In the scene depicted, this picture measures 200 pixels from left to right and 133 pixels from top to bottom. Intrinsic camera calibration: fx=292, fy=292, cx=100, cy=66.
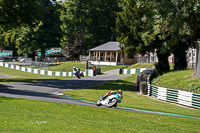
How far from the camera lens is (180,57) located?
35.8m

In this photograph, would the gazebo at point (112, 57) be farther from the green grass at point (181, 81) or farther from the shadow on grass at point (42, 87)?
the green grass at point (181, 81)

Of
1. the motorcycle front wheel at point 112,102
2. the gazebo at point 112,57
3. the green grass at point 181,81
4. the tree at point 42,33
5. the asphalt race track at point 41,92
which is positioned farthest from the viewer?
the tree at point 42,33

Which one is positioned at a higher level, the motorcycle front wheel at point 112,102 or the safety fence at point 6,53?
the safety fence at point 6,53

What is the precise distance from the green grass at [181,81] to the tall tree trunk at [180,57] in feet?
14.8

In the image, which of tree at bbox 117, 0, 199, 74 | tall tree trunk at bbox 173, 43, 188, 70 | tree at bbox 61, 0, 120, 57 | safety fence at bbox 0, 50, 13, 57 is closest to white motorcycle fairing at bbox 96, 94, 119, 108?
tree at bbox 117, 0, 199, 74

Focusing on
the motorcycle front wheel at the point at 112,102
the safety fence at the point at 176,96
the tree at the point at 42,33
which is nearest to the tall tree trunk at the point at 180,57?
the safety fence at the point at 176,96

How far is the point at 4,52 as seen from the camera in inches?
3679

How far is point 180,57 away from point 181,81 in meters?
9.61

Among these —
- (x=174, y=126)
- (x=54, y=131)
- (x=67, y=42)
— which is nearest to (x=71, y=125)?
(x=54, y=131)

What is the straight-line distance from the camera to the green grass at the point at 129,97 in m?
20.1

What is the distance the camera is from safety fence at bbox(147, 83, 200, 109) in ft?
70.1

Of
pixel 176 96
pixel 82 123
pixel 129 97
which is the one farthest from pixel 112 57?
pixel 82 123

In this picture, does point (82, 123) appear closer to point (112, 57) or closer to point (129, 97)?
point (129, 97)

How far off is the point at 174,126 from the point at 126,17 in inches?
1014
